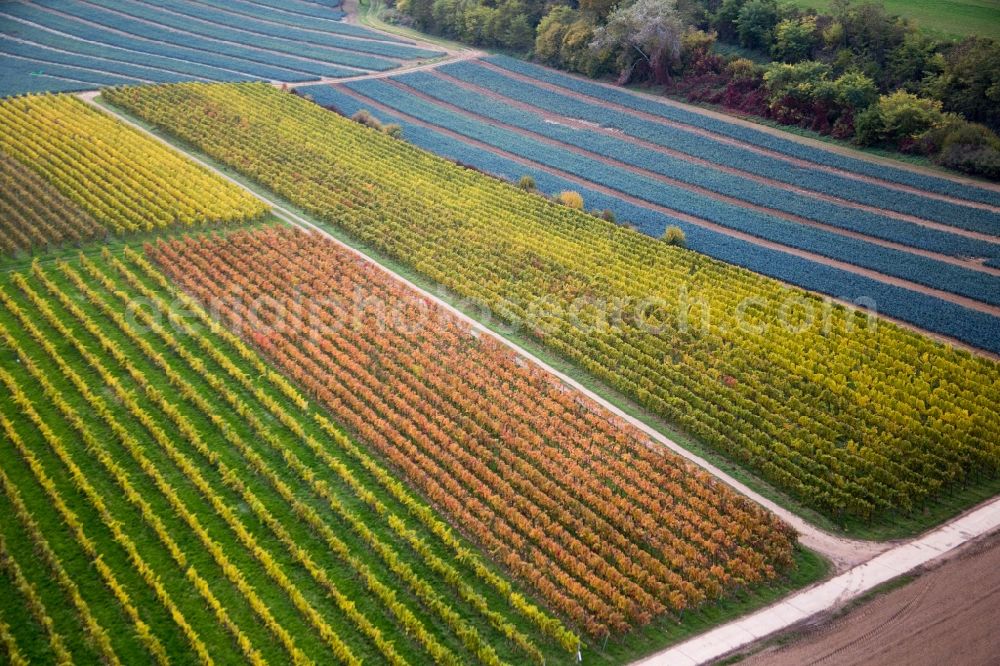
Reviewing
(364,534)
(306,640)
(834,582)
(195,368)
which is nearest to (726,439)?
(834,582)

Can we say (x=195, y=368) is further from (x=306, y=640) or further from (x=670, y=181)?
(x=670, y=181)

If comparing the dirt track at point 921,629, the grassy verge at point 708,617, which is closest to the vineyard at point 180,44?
the grassy verge at point 708,617

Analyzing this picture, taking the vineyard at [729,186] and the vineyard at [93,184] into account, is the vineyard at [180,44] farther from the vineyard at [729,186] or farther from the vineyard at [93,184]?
the vineyard at [93,184]

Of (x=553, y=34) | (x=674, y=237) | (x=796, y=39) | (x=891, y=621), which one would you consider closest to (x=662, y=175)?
(x=674, y=237)

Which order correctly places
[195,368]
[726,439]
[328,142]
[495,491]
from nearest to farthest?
1. [495,491]
2. [726,439]
3. [195,368]
4. [328,142]

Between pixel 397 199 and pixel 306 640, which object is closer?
pixel 306 640

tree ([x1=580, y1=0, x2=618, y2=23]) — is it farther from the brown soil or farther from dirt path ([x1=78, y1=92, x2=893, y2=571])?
dirt path ([x1=78, y1=92, x2=893, y2=571])
